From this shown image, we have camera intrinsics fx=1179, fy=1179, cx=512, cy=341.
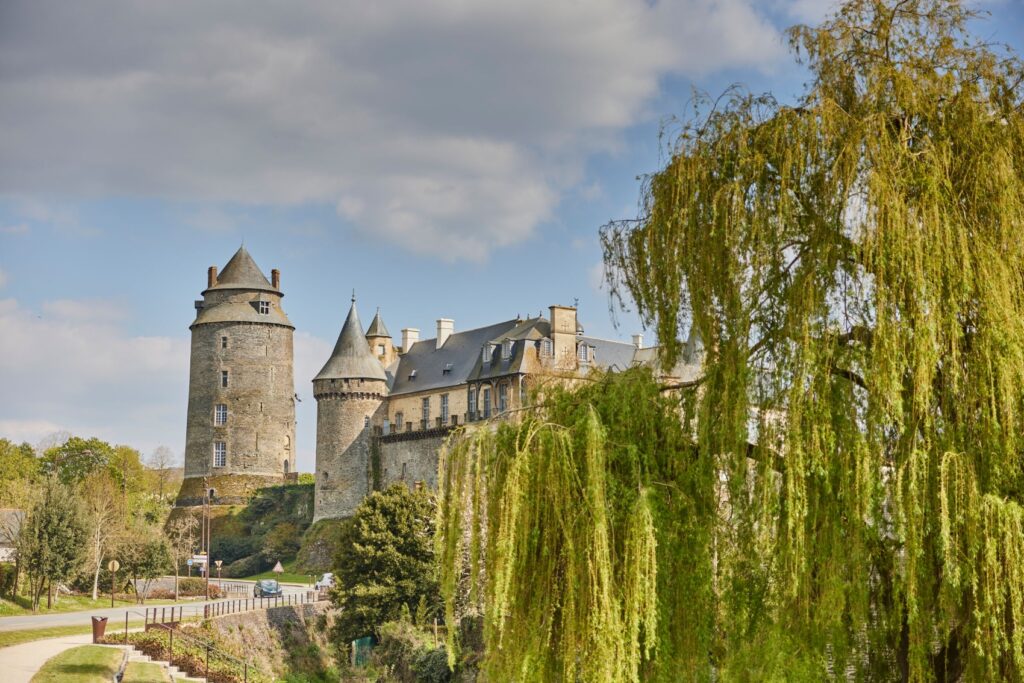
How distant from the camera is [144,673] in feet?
91.7

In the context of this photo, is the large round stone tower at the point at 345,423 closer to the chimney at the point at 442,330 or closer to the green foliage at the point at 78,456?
the chimney at the point at 442,330

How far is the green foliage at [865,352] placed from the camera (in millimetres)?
11500

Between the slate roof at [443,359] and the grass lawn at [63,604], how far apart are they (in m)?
18.3

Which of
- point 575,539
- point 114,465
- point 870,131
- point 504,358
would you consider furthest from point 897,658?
point 114,465

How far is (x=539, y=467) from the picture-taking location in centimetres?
1260

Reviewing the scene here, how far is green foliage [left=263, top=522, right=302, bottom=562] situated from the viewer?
6538 cm

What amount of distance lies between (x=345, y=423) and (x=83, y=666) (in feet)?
121

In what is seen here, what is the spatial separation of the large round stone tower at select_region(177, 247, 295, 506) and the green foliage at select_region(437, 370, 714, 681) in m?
60.5

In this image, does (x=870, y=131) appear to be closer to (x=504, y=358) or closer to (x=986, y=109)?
(x=986, y=109)

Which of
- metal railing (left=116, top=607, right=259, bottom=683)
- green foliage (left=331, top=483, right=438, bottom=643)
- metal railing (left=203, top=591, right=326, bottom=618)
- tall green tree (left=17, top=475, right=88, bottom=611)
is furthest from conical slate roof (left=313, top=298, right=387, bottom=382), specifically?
metal railing (left=116, top=607, right=259, bottom=683)

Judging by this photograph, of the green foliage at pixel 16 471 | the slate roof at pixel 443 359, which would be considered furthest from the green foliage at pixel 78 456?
the slate roof at pixel 443 359

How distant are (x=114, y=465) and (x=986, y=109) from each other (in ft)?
247

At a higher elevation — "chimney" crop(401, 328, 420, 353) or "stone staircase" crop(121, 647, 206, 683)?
"chimney" crop(401, 328, 420, 353)

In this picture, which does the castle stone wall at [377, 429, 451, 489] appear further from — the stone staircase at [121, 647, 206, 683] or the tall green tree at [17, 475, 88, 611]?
the stone staircase at [121, 647, 206, 683]
